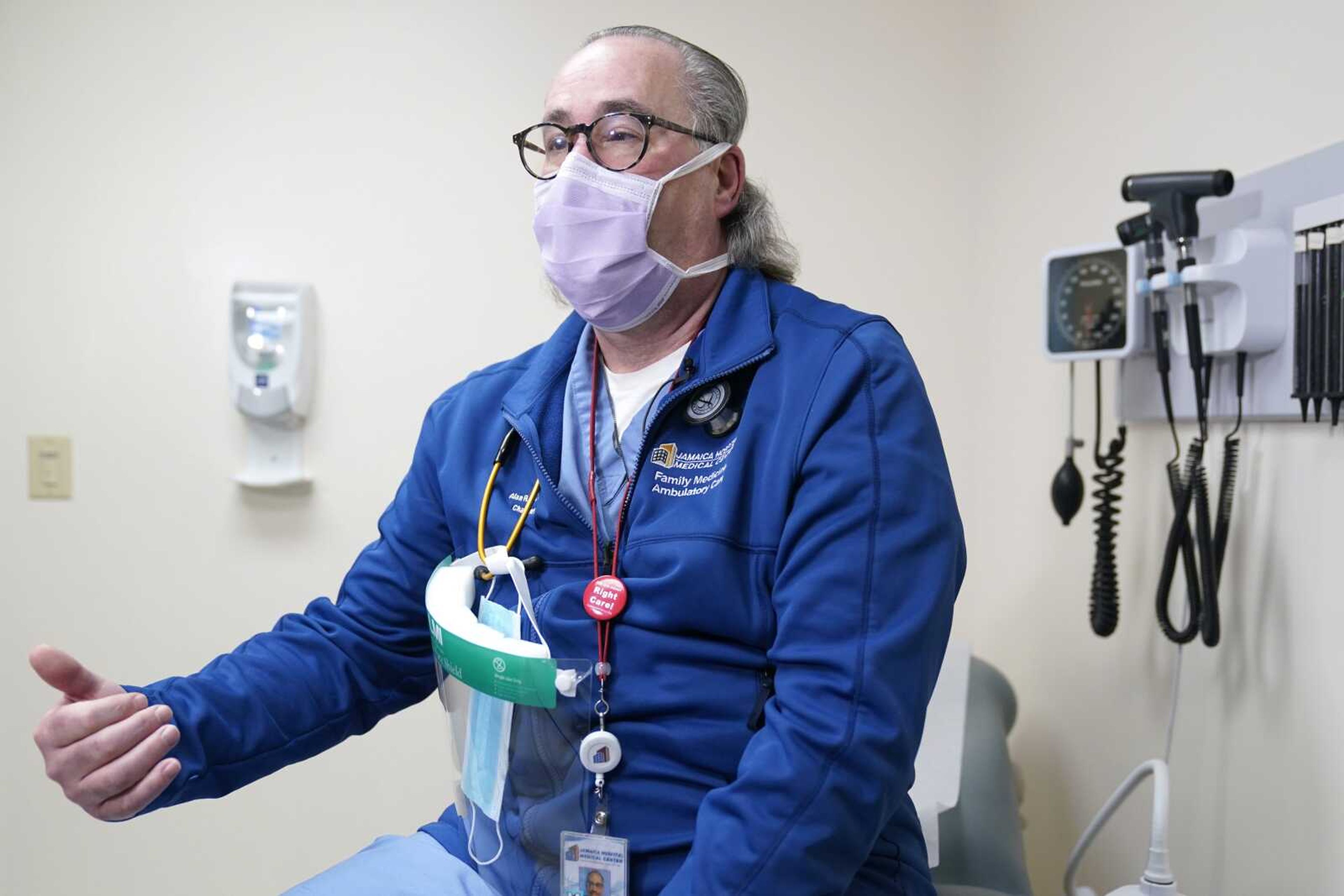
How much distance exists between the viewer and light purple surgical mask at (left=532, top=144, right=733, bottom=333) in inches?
48.4

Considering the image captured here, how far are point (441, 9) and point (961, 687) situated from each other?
156cm

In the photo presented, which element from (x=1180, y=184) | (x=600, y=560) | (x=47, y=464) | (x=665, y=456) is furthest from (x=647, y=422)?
(x=47, y=464)

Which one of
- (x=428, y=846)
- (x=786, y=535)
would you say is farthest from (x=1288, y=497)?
(x=428, y=846)

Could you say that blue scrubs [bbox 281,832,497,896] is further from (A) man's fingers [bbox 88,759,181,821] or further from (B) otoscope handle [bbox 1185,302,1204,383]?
(B) otoscope handle [bbox 1185,302,1204,383]

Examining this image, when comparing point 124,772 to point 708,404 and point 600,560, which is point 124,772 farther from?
point 708,404

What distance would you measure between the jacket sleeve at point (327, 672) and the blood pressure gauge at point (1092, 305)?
3.05ft

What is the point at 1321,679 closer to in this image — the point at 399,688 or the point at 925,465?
the point at 925,465

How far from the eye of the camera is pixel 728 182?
1345mm

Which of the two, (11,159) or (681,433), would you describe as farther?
(11,159)

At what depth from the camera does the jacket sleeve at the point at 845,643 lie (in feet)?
3.15

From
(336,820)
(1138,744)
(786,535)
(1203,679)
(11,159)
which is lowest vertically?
(336,820)

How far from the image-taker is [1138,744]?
5.41 feet

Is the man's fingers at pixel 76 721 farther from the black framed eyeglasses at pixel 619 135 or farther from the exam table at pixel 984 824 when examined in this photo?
the exam table at pixel 984 824

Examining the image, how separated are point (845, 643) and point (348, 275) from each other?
56.6 inches
